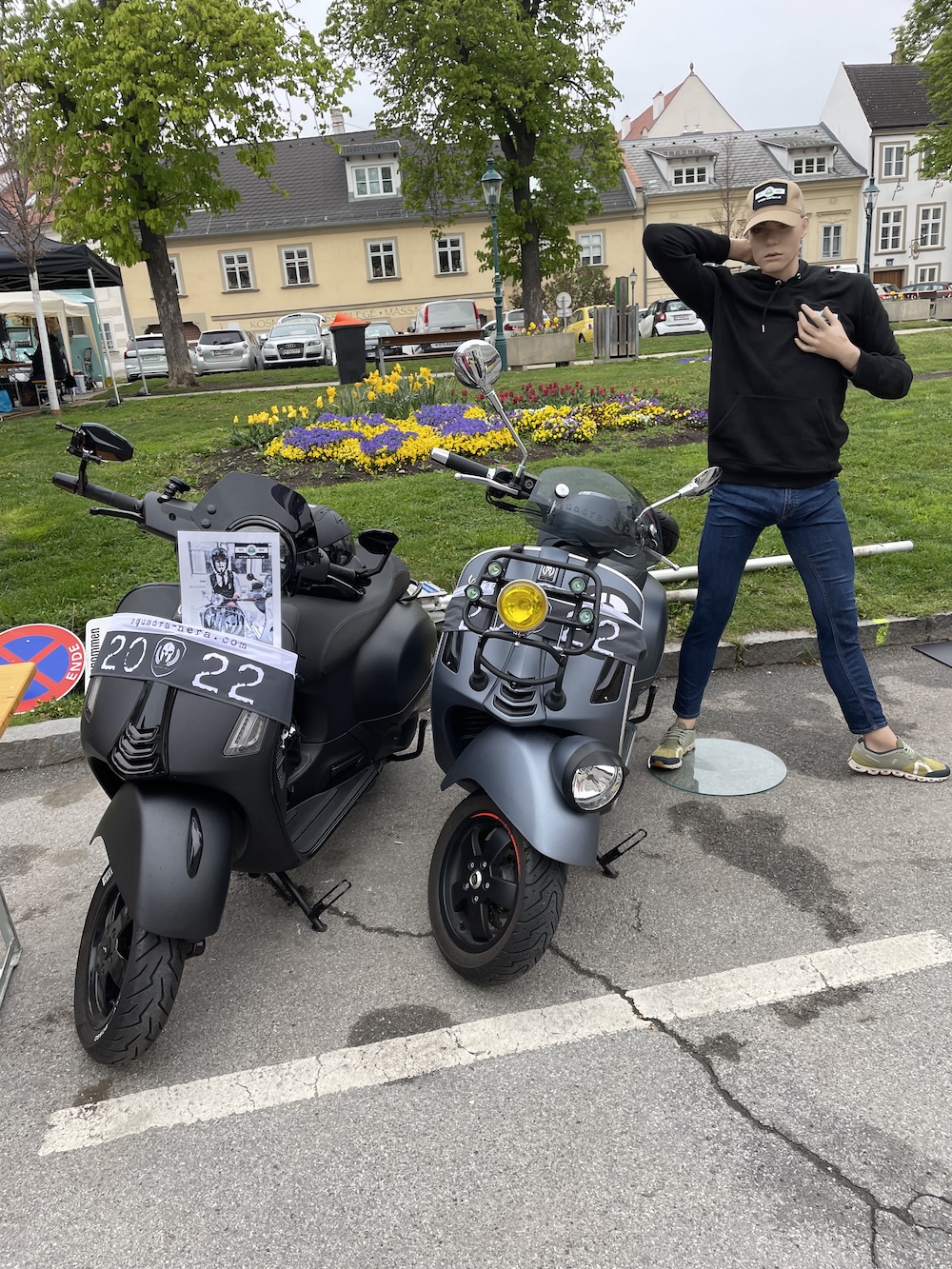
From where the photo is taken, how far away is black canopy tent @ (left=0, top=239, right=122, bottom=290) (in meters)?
13.9

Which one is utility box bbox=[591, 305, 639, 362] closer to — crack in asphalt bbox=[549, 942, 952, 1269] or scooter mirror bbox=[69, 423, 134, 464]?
scooter mirror bbox=[69, 423, 134, 464]

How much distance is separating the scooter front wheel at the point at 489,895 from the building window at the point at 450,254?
37.2 metres

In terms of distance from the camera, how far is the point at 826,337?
296 centimetres

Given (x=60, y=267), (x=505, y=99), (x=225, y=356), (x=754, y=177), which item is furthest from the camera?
(x=754, y=177)

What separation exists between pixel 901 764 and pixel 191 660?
2597 mm

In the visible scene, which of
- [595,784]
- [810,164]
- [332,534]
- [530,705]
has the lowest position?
[595,784]

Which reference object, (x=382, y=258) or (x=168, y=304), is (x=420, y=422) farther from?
(x=382, y=258)

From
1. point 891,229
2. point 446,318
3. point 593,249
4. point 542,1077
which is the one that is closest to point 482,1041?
point 542,1077

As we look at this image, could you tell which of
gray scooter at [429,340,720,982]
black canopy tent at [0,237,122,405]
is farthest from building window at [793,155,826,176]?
gray scooter at [429,340,720,982]

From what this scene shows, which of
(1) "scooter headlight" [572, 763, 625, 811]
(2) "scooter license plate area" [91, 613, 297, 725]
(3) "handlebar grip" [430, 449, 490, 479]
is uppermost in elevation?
(3) "handlebar grip" [430, 449, 490, 479]

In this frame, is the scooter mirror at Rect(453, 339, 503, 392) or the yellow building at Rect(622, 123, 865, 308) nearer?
the scooter mirror at Rect(453, 339, 503, 392)

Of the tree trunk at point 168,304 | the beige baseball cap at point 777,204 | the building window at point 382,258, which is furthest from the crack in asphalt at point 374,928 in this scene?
the building window at point 382,258

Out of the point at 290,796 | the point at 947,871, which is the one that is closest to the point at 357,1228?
the point at 290,796

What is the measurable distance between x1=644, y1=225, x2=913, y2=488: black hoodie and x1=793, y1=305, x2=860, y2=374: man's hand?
0.05 m
